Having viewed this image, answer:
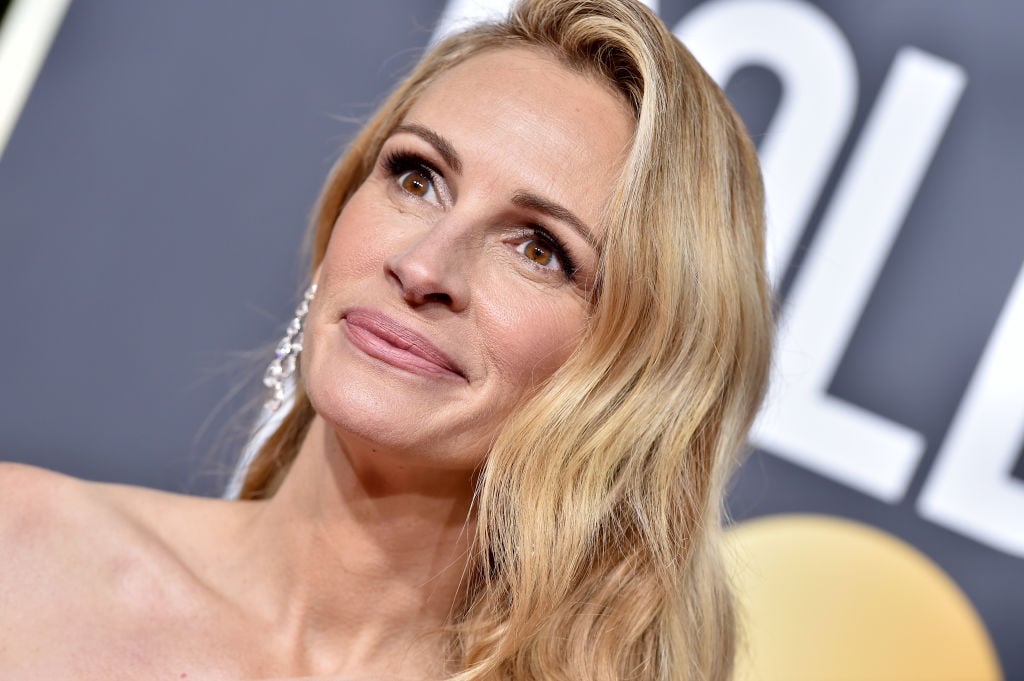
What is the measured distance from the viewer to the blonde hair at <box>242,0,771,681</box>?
1784 millimetres

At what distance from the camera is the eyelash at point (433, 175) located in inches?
71.3

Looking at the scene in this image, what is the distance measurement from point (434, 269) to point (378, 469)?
1.13 ft

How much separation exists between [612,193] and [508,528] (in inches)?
20.8

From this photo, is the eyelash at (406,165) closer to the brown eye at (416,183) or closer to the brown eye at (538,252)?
the brown eye at (416,183)

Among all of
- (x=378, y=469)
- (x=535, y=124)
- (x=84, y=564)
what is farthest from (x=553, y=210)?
(x=84, y=564)

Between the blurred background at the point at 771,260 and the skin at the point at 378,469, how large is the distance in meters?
0.74

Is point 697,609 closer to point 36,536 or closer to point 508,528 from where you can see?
point 508,528

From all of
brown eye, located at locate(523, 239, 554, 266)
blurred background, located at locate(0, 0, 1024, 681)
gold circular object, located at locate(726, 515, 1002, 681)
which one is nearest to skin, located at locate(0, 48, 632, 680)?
brown eye, located at locate(523, 239, 554, 266)

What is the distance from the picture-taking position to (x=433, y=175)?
1.87 m

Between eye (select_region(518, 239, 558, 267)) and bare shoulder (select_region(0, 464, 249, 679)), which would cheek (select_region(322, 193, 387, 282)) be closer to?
eye (select_region(518, 239, 558, 267))

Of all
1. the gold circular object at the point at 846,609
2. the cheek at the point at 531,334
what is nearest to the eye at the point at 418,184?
the cheek at the point at 531,334

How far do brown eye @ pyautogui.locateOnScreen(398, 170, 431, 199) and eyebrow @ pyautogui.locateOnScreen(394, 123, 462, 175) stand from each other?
0.18 feet

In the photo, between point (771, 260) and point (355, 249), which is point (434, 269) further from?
point (771, 260)

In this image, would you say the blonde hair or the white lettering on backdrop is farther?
the white lettering on backdrop
